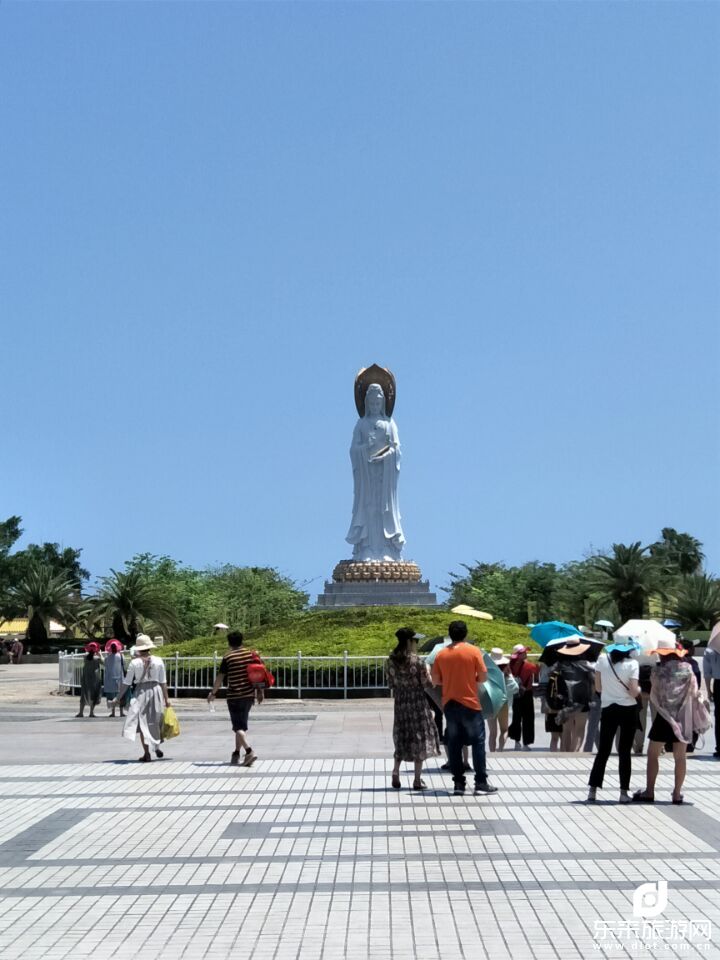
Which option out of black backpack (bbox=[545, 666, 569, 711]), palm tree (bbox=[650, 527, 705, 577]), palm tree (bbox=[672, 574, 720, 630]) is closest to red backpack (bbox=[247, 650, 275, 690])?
black backpack (bbox=[545, 666, 569, 711])

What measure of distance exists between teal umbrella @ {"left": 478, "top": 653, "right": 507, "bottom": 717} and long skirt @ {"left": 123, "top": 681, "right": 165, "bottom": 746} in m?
3.89

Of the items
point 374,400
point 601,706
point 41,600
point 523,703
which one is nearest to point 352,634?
point 523,703

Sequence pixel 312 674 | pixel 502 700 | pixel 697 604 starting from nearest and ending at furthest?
1. pixel 502 700
2. pixel 312 674
3. pixel 697 604

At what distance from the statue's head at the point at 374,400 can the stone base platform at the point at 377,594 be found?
6.46m

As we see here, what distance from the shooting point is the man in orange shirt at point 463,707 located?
1120 centimetres

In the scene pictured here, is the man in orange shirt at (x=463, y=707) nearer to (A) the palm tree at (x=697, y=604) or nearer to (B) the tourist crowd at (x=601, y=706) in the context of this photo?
(B) the tourist crowd at (x=601, y=706)

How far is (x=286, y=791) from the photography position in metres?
11.6

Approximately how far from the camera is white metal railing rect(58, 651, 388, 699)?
24641mm

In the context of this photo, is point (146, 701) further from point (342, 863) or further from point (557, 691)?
point (342, 863)

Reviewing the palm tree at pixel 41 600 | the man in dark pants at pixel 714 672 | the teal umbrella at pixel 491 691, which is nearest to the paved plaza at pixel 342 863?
the teal umbrella at pixel 491 691

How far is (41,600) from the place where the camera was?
54.0 metres

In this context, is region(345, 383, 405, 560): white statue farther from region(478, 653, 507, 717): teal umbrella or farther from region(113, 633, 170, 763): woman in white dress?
region(478, 653, 507, 717): teal umbrella

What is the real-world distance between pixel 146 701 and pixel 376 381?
34.4 metres

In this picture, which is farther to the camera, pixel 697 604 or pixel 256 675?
pixel 697 604
